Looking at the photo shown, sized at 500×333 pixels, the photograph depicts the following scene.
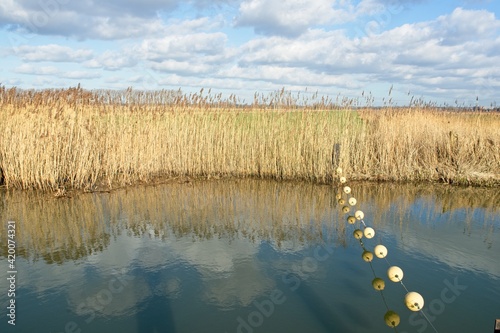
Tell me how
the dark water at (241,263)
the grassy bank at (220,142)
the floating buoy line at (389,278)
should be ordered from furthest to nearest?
the grassy bank at (220,142)
the dark water at (241,263)
the floating buoy line at (389,278)

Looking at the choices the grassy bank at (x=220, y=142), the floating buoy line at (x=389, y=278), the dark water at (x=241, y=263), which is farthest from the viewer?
the grassy bank at (x=220, y=142)

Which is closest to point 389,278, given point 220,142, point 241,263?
point 241,263

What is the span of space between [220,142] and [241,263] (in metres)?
4.62

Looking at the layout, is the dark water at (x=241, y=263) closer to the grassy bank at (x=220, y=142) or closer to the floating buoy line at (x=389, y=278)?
the floating buoy line at (x=389, y=278)

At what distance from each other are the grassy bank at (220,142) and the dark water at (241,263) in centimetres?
99

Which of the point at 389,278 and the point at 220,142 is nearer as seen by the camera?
the point at 389,278

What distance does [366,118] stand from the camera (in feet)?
30.4

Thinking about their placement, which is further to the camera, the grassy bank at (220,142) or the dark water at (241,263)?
the grassy bank at (220,142)

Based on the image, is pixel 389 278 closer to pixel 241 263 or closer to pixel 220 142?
pixel 241 263

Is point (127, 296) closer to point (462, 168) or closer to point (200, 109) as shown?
point (200, 109)

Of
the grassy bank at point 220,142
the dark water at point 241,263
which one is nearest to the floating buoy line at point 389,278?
the dark water at point 241,263

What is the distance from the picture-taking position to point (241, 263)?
438 cm

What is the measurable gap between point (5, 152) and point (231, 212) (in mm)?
4763

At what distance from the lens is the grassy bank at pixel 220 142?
7270mm
